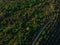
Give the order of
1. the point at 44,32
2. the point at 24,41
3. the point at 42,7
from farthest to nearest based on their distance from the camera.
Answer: the point at 42,7 < the point at 44,32 < the point at 24,41

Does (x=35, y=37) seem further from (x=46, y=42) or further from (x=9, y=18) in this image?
(x=9, y=18)

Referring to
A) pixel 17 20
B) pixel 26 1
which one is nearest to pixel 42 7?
pixel 26 1

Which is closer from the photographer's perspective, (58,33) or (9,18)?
(58,33)

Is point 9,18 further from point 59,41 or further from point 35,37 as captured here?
point 59,41

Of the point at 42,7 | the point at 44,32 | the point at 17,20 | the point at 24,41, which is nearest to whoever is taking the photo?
the point at 24,41

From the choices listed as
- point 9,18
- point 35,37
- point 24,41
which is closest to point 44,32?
point 35,37

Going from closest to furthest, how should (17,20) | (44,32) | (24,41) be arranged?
1. (24,41)
2. (44,32)
3. (17,20)
